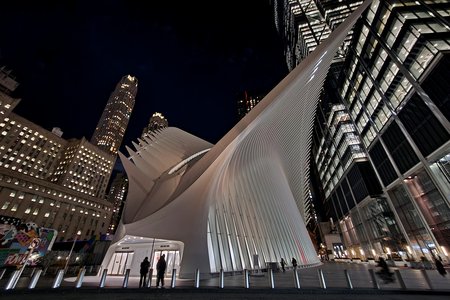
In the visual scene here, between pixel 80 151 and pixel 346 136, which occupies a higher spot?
pixel 80 151

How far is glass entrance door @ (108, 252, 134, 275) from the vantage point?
634 inches

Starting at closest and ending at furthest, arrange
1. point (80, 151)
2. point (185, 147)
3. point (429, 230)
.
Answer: point (185, 147)
point (429, 230)
point (80, 151)

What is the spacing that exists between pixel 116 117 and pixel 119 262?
5017 inches

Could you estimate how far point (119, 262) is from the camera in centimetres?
Result: 1642

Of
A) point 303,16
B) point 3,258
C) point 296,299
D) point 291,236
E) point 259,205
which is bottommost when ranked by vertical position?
point 296,299

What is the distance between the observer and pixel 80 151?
75125mm

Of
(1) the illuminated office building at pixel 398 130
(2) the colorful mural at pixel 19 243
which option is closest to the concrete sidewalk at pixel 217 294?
(2) the colorful mural at pixel 19 243

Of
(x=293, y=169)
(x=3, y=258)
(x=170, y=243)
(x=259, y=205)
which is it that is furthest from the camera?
(x=293, y=169)

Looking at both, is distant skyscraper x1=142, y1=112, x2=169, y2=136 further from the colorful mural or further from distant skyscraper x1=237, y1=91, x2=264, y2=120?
the colorful mural

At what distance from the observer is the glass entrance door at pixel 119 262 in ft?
52.9

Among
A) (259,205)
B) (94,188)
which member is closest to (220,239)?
(259,205)

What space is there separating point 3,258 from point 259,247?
2167 centimetres

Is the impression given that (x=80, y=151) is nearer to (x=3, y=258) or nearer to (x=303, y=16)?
(x=3, y=258)

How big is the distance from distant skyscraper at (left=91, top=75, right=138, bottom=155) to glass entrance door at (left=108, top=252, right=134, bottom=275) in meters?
105
